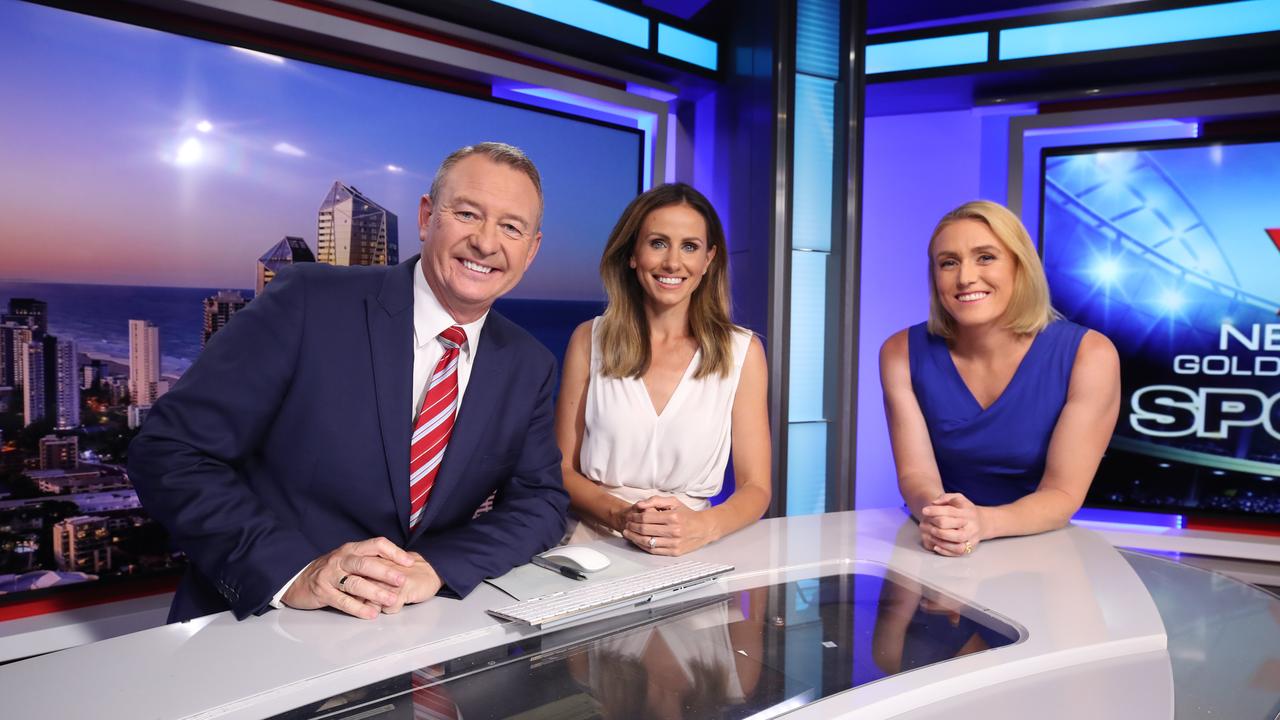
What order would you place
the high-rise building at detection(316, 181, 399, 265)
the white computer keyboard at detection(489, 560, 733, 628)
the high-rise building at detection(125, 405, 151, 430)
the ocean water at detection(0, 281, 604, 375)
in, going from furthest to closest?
the high-rise building at detection(316, 181, 399, 265), the high-rise building at detection(125, 405, 151, 430), the ocean water at detection(0, 281, 604, 375), the white computer keyboard at detection(489, 560, 733, 628)

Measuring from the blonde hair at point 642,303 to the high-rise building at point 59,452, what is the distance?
5.07 ft

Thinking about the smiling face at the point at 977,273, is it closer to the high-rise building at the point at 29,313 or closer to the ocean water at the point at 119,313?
the ocean water at the point at 119,313

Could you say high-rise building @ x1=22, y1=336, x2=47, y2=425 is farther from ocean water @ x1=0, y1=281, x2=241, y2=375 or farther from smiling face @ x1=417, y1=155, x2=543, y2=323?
smiling face @ x1=417, y1=155, x2=543, y2=323

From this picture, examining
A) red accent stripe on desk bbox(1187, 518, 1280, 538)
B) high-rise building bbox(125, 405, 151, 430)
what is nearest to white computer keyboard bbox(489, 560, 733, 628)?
high-rise building bbox(125, 405, 151, 430)

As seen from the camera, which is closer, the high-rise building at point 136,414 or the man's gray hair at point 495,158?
the man's gray hair at point 495,158

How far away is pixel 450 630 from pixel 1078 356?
167 cm

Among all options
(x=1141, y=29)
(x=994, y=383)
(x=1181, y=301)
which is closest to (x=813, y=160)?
(x=1141, y=29)

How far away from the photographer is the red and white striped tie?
160cm

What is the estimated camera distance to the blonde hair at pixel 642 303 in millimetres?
2260

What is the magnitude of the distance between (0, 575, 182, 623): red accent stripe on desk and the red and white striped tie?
1.47 meters

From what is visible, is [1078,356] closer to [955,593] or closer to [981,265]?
[981,265]

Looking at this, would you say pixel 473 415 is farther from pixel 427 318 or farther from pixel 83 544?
pixel 83 544

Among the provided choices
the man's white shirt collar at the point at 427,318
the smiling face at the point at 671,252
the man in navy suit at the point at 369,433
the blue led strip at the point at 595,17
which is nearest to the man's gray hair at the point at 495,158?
the man in navy suit at the point at 369,433

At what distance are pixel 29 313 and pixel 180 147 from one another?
64 centimetres
